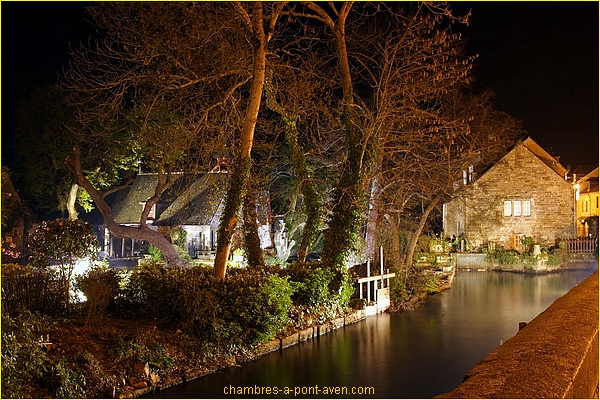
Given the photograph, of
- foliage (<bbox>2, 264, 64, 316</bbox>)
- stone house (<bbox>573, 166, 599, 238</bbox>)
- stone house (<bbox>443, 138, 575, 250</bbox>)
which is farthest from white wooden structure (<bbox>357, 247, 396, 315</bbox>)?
stone house (<bbox>573, 166, 599, 238</bbox>)

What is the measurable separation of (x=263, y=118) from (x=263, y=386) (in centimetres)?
1032

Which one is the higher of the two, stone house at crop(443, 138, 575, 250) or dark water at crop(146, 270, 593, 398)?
stone house at crop(443, 138, 575, 250)

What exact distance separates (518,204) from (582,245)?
162 inches

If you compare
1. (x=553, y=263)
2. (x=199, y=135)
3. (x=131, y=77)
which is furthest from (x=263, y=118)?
(x=553, y=263)

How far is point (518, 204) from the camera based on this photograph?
122 ft

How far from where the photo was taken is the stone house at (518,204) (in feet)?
120

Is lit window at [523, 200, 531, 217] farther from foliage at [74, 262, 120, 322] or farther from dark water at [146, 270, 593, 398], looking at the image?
foliage at [74, 262, 120, 322]

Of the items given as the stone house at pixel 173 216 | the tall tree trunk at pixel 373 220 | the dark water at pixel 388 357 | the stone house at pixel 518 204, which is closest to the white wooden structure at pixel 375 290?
the dark water at pixel 388 357

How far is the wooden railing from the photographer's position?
34781mm

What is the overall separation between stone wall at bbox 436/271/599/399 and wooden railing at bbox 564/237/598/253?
98.5 feet

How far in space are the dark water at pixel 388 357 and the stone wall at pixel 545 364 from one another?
3943 millimetres

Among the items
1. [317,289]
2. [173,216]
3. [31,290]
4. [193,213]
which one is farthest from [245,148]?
[173,216]

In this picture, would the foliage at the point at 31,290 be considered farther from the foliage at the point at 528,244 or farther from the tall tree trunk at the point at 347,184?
the foliage at the point at 528,244

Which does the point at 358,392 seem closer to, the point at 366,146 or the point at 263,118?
the point at 366,146
